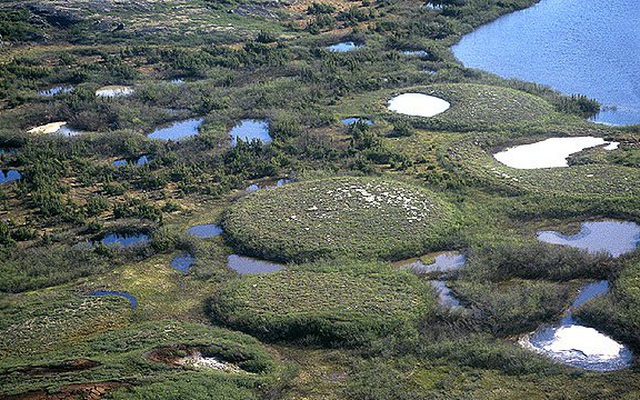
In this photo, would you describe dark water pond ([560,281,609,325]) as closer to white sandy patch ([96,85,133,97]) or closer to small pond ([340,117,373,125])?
small pond ([340,117,373,125])

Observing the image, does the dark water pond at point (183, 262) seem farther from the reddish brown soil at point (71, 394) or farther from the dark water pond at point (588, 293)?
the dark water pond at point (588, 293)

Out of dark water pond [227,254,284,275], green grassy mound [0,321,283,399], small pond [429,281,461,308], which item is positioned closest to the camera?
green grassy mound [0,321,283,399]

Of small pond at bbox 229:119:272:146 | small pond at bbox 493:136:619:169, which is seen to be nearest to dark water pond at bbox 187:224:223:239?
small pond at bbox 229:119:272:146

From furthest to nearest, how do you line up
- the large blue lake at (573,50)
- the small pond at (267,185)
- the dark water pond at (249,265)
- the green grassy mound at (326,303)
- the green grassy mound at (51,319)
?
the large blue lake at (573,50)
the small pond at (267,185)
the dark water pond at (249,265)
the green grassy mound at (326,303)
the green grassy mound at (51,319)

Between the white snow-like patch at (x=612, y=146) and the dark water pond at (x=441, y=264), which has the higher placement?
the white snow-like patch at (x=612, y=146)

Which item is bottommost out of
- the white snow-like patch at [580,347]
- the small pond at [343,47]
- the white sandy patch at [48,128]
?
the white snow-like patch at [580,347]

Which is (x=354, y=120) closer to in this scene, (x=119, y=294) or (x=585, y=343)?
(x=119, y=294)

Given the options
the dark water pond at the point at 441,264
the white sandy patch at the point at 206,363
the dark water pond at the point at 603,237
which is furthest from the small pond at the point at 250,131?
the white sandy patch at the point at 206,363
